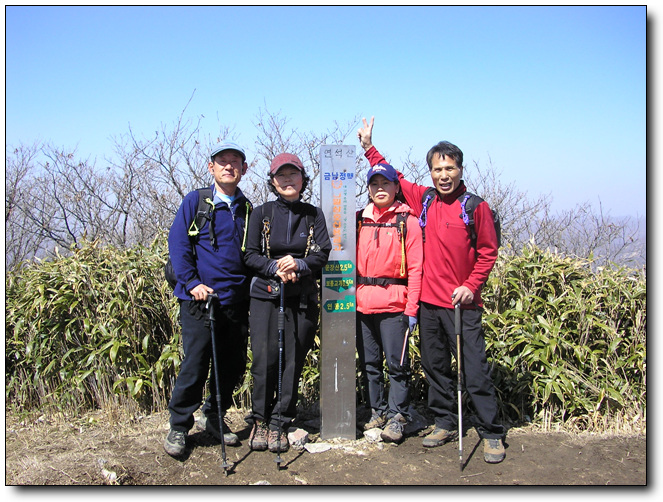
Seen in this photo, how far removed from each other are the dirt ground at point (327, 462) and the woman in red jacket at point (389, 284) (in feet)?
1.25

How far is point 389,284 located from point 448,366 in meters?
0.79

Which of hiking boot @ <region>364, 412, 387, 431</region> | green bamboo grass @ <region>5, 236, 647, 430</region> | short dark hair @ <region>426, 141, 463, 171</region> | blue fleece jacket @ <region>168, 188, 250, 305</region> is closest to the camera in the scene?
blue fleece jacket @ <region>168, 188, 250, 305</region>

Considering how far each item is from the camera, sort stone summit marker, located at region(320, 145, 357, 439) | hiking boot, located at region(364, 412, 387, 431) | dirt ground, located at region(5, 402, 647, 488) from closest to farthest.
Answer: dirt ground, located at region(5, 402, 647, 488) < stone summit marker, located at region(320, 145, 357, 439) < hiking boot, located at region(364, 412, 387, 431)

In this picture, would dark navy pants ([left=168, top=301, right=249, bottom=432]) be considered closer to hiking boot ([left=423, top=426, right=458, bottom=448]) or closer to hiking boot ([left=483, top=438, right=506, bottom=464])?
hiking boot ([left=423, top=426, right=458, bottom=448])

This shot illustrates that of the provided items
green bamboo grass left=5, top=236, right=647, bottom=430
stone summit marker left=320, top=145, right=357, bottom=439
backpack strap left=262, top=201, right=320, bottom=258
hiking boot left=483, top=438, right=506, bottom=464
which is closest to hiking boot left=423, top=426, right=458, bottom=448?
hiking boot left=483, top=438, right=506, bottom=464

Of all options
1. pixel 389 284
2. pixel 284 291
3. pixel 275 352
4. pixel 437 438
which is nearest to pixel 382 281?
pixel 389 284

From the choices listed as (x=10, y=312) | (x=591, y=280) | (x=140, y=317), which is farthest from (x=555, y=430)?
(x=10, y=312)

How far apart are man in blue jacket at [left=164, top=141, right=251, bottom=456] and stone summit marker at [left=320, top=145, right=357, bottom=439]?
2.16 feet

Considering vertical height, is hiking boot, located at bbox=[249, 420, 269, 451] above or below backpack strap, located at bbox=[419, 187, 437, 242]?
below

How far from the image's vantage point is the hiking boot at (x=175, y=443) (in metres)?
4.04

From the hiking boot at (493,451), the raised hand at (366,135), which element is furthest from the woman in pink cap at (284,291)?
the hiking boot at (493,451)

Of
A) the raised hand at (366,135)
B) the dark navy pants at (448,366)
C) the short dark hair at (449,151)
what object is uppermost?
the raised hand at (366,135)

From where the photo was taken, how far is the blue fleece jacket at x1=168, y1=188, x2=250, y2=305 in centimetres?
393

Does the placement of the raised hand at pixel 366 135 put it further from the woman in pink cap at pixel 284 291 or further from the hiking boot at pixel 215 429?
the hiking boot at pixel 215 429
